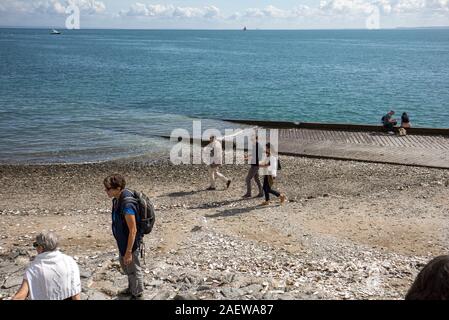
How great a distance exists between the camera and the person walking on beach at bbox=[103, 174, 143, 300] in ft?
21.9

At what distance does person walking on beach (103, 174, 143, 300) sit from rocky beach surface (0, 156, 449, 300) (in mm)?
778

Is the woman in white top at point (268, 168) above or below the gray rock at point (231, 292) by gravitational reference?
above

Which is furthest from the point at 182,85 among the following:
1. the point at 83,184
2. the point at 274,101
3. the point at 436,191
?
A: the point at 436,191

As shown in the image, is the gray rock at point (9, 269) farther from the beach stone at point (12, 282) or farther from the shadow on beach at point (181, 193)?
the shadow on beach at point (181, 193)

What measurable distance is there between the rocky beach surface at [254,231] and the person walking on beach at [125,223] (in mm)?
778

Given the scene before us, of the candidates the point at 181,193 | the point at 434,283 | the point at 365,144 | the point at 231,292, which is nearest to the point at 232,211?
the point at 181,193

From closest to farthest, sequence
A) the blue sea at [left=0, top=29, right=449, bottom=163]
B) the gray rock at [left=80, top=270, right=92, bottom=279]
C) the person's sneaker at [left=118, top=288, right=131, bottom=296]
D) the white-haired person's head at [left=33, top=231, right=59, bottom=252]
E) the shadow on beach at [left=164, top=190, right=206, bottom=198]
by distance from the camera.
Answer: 1. the white-haired person's head at [left=33, top=231, right=59, bottom=252]
2. the person's sneaker at [left=118, top=288, right=131, bottom=296]
3. the gray rock at [left=80, top=270, right=92, bottom=279]
4. the shadow on beach at [left=164, top=190, right=206, bottom=198]
5. the blue sea at [left=0, top=29, right=449, bottom=163]

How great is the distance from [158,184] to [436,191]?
30.0ft

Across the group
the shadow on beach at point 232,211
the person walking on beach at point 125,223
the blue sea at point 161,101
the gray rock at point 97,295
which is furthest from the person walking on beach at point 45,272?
the blue sea at point 161,101

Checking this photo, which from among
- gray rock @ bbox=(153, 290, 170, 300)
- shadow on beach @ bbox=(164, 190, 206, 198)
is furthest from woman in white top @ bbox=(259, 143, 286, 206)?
gray rock @ bbox=(153, 290, 170, 300)

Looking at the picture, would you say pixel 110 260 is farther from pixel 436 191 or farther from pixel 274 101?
pixel 274 101

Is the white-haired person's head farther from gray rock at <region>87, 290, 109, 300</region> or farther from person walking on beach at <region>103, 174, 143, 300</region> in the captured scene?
gray rock at <region>87, 290, 109, 300</region>

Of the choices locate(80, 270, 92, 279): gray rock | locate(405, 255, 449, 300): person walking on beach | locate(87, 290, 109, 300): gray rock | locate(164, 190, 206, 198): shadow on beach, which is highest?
locate(405, 255, 449, 300): person walking on beach

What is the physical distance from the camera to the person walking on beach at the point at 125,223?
6668mm
